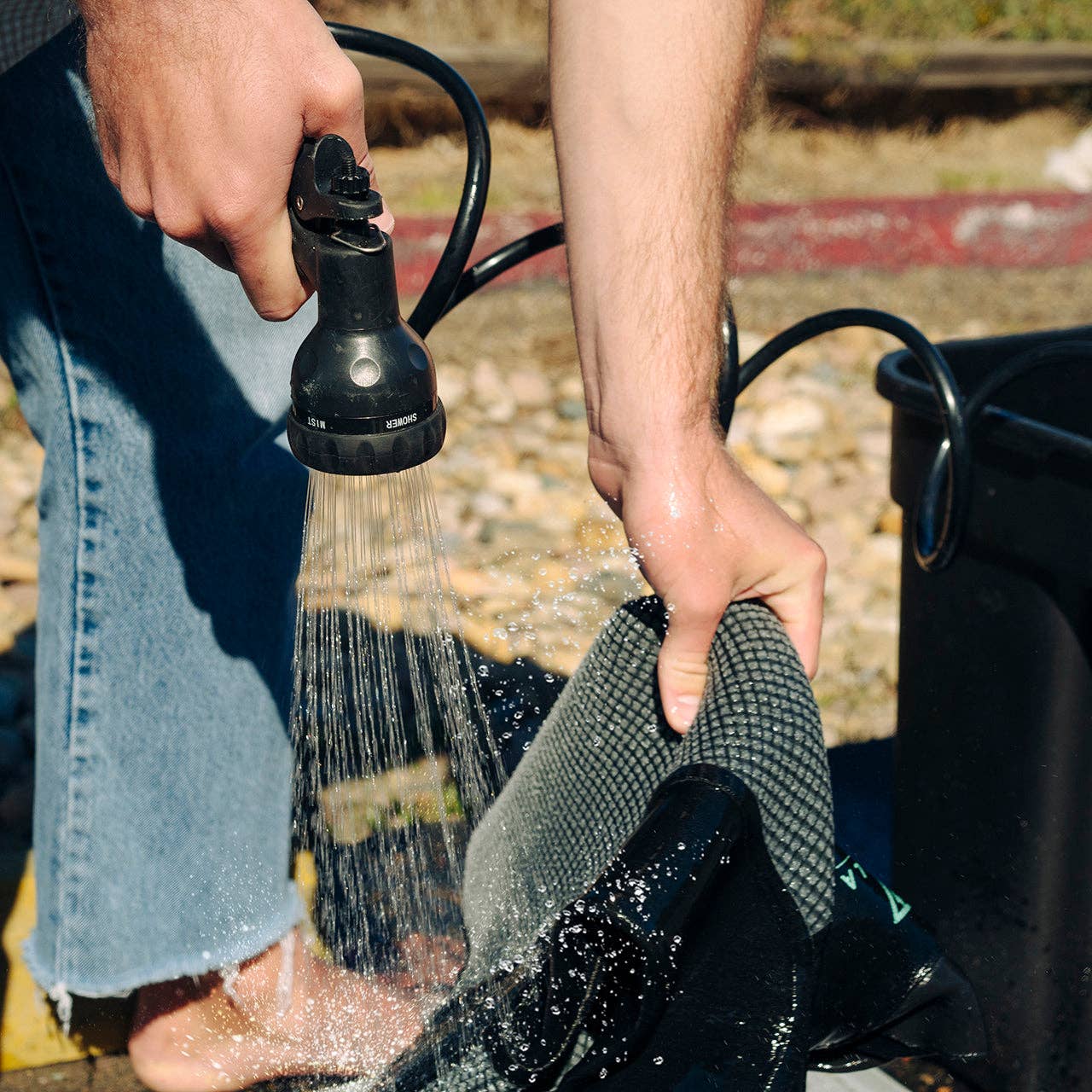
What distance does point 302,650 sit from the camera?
6.92ft

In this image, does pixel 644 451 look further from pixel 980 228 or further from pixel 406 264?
pixel 980 228

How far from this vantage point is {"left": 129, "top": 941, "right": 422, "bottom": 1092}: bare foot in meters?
1.58

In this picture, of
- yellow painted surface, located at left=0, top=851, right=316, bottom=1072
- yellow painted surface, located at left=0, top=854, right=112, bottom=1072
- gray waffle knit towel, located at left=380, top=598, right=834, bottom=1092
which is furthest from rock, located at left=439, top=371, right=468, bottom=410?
gray waffle knit towel, located at left=380, top=598, right=834, bottom=1092

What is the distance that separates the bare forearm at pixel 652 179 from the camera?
1056 millimetres

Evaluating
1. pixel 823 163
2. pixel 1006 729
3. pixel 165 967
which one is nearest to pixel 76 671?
pixel 165 967

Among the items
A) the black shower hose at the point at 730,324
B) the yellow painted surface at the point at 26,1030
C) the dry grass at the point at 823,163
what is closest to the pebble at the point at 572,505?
the yellow painted surface at the point at 26,1030

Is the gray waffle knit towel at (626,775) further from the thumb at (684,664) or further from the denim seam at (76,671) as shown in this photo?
the denim seam at (76,671)

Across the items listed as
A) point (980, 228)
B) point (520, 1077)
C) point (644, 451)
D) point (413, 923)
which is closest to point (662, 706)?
point (644, 451)

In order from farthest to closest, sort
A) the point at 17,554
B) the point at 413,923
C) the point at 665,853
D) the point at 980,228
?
the point at 980,228 < the point at 17,554 < the point at 413,923 < the point at 665,853

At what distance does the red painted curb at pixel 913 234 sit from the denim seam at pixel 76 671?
3233mm

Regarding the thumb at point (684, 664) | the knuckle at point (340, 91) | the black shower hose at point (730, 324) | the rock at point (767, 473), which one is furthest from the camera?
the rock at point (767, 473)

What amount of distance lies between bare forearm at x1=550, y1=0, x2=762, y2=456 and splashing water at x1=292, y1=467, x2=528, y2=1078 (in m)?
0.22

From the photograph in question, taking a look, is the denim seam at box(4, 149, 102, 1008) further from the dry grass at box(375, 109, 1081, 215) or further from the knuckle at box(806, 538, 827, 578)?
the dry grass at box(375, 109, 1081, 215)

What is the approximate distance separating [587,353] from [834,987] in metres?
0.59
